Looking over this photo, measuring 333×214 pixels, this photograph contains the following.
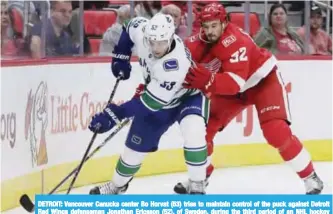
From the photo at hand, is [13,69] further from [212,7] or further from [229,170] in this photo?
[229,170]

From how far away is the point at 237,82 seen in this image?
14.3 ft

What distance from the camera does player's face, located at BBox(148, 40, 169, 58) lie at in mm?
4109

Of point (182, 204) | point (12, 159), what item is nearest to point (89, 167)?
point (12, 159)

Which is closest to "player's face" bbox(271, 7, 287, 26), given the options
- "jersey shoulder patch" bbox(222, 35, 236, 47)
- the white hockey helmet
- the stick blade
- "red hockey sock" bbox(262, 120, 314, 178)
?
"red hockey sock" bbox(262, 120, 314, 178)

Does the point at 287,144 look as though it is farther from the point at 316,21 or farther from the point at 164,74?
the point at 316,21

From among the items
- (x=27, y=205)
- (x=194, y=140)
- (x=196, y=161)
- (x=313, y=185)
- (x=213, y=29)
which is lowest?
(x=313, y=185)

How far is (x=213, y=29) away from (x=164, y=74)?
1.41 feet

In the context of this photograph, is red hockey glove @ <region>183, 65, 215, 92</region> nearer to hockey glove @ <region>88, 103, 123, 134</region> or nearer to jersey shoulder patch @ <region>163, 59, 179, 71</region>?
jersey shoulder patch @ <region>163, 59, 179, 71</region>

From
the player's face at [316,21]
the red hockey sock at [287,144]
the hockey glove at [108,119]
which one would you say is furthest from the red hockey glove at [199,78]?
the player's face at [316,21]

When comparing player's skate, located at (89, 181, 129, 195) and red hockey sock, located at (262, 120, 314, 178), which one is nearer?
player's skate, located at (89, 181, 129, 195)

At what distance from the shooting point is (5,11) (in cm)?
451

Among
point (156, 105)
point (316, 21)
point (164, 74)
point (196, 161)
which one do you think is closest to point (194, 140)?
point (196, 161)

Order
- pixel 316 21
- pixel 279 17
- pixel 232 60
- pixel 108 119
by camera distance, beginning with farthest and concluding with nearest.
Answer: pixel 316 21, pixel 279 17, pixel 232 60, pixel 108 119

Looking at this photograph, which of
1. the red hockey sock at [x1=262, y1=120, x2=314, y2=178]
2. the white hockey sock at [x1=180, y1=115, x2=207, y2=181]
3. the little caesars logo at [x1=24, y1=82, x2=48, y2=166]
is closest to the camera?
the white hockey sock at [x1=180, y1=115, x2=207, y2=181]
